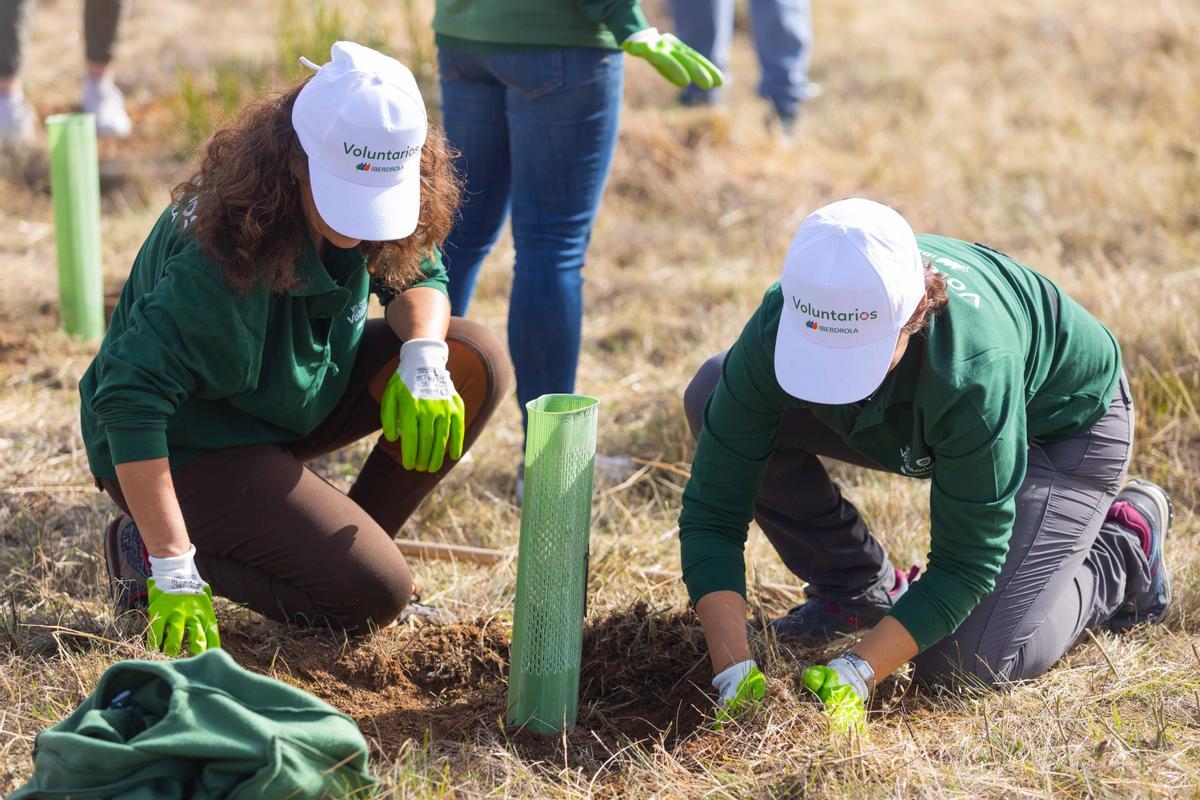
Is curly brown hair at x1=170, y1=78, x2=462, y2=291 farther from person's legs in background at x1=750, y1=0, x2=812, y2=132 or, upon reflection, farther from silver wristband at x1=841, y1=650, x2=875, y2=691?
person's legs in background at x1=750, y1=0, x2=812, y2=132

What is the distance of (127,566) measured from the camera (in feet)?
8.34

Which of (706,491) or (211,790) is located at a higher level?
(706,491)

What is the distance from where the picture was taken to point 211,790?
177cm

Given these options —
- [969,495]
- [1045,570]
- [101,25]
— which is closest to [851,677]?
[969,495]

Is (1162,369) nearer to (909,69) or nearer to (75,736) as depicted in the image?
(75,736)

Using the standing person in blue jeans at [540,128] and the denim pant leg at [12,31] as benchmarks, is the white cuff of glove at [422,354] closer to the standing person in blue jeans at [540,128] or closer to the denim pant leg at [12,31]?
the standing person in blue jeans at [540,128]

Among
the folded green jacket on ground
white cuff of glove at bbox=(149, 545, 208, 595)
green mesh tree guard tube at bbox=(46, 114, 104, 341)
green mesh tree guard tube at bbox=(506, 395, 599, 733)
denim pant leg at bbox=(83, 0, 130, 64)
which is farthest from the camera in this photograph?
denim pant leg at bbox=(83, 0, 130, 64)

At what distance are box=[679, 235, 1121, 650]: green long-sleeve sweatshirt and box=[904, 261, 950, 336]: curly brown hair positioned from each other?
0.02 m

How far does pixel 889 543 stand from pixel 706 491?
93 centimetres

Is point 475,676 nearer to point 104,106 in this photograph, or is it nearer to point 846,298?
point 846,298

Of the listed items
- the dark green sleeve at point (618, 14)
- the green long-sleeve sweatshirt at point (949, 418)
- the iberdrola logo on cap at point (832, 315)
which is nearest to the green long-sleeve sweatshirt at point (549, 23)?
the dark green sleeve at point (618, 14)

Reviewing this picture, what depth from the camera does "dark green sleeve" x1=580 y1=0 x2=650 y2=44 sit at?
117 inches

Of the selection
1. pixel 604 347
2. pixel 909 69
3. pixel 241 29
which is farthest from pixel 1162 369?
pixel 241 29

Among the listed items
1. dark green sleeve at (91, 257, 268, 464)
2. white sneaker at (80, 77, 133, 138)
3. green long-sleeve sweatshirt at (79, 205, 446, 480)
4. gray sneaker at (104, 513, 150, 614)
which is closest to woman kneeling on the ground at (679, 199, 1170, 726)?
green long-sleeve sweatshirt at (79, 205, 446, 480)
